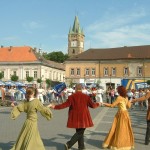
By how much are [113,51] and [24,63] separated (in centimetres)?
2409

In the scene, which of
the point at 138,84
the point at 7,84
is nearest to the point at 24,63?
the point at 7,84

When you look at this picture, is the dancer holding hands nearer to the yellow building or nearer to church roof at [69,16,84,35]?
the yellow building

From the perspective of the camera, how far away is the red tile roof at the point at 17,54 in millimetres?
93375

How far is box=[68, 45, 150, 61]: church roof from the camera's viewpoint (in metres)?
80.3

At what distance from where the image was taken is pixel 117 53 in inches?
3263

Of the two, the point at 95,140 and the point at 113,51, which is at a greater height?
the point at 113,51

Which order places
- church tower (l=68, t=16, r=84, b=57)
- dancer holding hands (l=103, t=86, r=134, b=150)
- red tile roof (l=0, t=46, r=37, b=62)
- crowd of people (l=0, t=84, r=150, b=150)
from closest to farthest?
crowd of people (l=0, t=84, r=150, b=150) → dancer holding hands (l=103, t=86, r=134, b=150) → red tile roof (l=0, t=46, r=37, b=62) → church tower (l=68, t=16, r=84, b=57)

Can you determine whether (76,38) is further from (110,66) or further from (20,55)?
(110,66)

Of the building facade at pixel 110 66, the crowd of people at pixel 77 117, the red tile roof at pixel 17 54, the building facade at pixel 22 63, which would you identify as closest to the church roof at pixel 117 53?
the building facade at pixel 110 66

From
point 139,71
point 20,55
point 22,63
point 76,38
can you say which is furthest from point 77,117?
point 76,38

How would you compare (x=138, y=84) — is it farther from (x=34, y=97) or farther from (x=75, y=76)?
(x=75, y=76)

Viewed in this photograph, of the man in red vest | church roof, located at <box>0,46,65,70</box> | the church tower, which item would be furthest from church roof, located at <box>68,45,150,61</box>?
the man in red vest

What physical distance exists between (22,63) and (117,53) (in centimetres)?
2576

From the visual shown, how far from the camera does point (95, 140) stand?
10.4 meters
